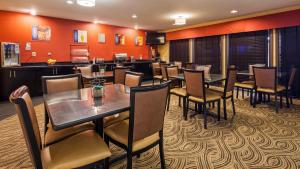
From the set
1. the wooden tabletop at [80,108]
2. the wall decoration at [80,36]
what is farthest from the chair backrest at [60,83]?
the wall decoration at [80,36]

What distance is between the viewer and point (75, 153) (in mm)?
1443

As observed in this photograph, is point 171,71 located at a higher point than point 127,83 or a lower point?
higher

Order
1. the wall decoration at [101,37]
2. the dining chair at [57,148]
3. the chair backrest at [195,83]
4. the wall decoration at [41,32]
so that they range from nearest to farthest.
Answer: the dining chair at [57,148] → the chair backrest at [195,83] → the wall decoration at [41,32] → the wall decoration at [101,37]

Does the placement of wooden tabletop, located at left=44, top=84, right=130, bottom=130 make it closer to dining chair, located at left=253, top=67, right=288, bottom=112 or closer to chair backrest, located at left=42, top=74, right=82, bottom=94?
chair backrest, located at left=42, top=74, right=82, bottom=94

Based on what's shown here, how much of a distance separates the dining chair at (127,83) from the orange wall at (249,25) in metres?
4.96

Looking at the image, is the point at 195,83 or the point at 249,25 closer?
the point at 195,83

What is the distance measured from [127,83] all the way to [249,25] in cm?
510

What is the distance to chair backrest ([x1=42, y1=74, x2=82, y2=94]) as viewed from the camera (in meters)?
2.39

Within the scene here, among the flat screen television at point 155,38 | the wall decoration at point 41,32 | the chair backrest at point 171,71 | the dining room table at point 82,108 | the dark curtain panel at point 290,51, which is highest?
the flat screen television at point 155,38

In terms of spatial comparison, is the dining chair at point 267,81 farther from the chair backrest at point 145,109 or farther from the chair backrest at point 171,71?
the chair backrest at point 145,109

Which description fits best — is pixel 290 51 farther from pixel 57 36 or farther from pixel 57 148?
pixel 57 36

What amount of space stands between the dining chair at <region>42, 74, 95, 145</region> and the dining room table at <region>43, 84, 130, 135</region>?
A: 0.79 feet

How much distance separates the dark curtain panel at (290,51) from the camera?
5125 mm

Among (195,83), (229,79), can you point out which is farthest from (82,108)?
(229,79)
